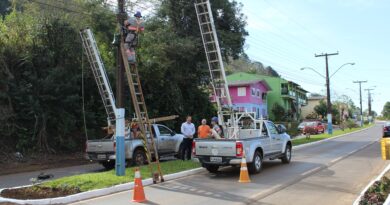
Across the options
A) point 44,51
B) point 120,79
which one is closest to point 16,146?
point 44,51

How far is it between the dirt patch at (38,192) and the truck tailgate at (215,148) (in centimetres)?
481

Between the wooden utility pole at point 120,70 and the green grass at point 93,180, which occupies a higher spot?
the wooden utility pole at point 120,70

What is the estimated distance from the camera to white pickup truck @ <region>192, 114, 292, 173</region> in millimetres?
14672

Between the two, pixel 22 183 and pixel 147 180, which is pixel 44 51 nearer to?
pixel 22 183

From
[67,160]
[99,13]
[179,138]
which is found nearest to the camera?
[179,138]

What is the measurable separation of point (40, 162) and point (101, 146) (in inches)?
203

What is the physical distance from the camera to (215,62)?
64.5ft

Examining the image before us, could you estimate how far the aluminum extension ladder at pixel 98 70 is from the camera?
22734mm

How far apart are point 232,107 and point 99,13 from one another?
1343 centimetres

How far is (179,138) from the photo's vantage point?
20641mm

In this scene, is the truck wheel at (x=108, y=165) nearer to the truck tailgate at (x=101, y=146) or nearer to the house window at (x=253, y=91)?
the truck tailgate at (x=101, y=146)

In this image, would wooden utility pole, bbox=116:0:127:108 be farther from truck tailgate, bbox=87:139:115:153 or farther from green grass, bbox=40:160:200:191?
truck tailgate, bbox=87:139:115:153

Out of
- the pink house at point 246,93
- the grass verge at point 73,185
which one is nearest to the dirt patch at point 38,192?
the grass verge at point 73,185

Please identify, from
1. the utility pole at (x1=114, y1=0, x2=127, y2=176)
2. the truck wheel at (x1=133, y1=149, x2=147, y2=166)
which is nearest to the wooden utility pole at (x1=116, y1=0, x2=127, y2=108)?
the utility pole at (x1=114, y1=0, x2=127, y2=176)
